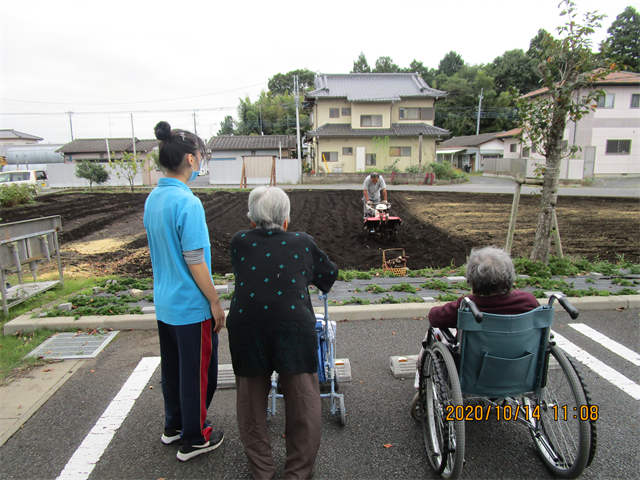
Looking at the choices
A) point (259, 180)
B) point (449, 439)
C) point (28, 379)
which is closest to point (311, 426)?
point (449, 439)

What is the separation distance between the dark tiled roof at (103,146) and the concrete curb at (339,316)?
122 ft

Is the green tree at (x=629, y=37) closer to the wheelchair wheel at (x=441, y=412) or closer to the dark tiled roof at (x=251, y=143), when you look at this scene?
the dark tiled roof at (x=251, y=143)

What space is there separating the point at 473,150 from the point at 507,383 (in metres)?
42.8

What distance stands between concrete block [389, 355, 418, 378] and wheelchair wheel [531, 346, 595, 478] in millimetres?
1000

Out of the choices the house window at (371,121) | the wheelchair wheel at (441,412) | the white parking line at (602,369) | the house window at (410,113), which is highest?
the house window at (410,113)

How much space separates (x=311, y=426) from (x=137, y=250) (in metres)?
8.00

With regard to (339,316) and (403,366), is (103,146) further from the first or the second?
(403,366)

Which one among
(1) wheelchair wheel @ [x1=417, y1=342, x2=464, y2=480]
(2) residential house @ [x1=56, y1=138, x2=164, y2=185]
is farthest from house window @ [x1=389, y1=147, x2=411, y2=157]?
(1) wheelchair wheel @ [x1=417, y1=342, x2=464, y2=480]

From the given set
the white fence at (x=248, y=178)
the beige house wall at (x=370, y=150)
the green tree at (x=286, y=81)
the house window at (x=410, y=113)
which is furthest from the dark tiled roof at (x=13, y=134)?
the house window at (x=410, y=113)

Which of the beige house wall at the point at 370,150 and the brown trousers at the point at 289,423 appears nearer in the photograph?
the brown trousers at the point at 289,423

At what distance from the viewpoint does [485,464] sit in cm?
226

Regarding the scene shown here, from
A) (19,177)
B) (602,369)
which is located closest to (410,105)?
(19,177)

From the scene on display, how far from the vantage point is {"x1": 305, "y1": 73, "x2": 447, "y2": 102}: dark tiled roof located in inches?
1208

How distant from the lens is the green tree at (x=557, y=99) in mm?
5387
